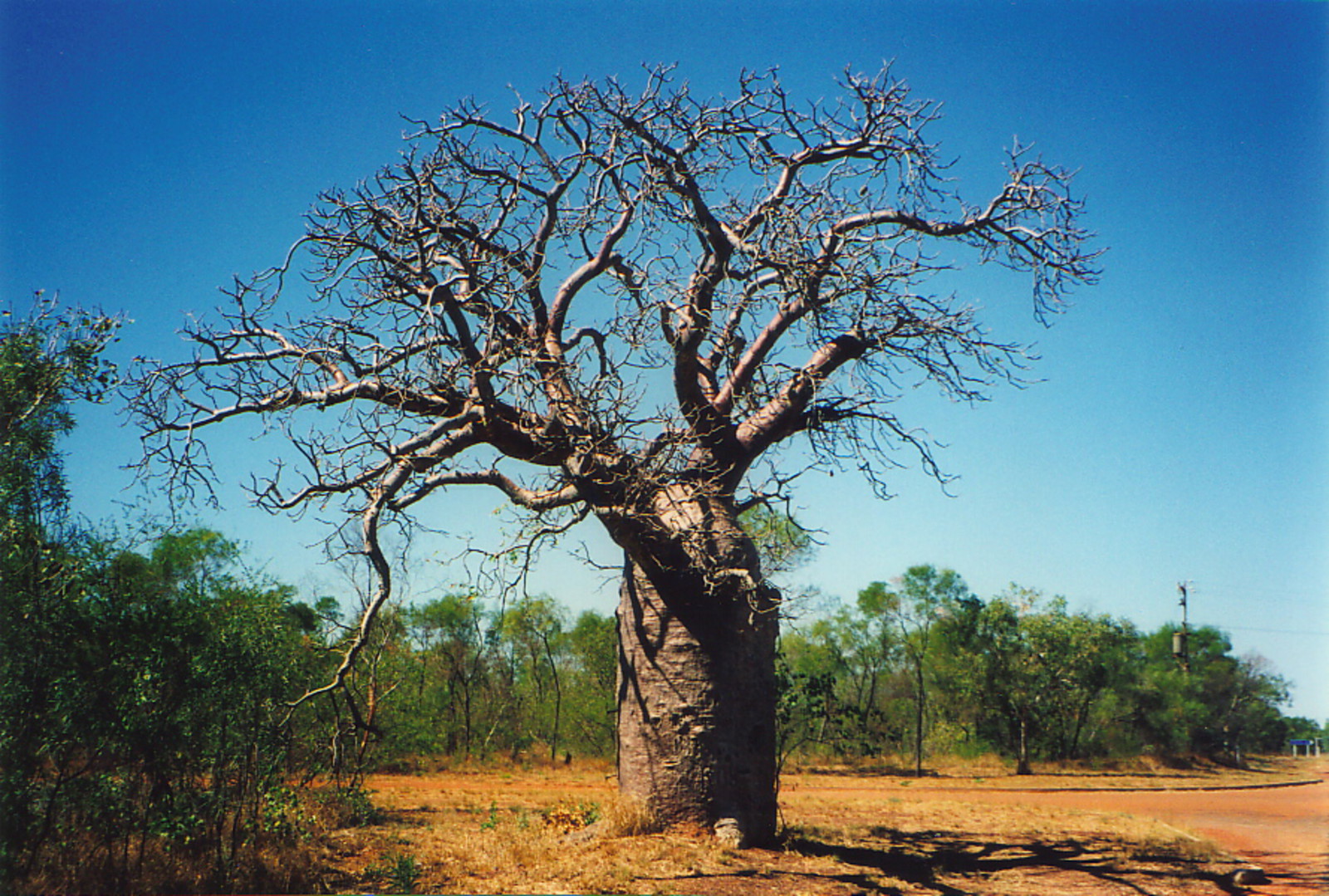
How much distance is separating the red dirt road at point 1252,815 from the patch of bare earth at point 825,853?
3.0 inches

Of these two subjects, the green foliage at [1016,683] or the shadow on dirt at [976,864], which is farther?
the green foliage at [1016,683]

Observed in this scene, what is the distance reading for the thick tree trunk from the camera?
23.2 feet

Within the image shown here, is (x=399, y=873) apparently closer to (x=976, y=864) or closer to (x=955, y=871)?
(x=955, y=871)

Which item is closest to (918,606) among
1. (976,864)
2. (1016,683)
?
(1016,683)

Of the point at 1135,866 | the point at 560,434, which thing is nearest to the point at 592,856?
the point at 560,434

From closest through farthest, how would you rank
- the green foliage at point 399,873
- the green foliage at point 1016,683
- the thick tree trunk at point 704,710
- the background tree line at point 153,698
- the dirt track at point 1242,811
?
1. the background tree line at point 153,698
2. the green foliage at point 399,873
3. the thick tree trunk at point 704,710
4. the dirt track at point 1242,811
5. the green foliage at point 1016,683

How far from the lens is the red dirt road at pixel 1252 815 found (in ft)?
24.9

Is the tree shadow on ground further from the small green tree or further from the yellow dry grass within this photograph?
the small green tree

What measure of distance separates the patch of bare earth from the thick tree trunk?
0.84ft

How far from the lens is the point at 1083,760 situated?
25797mm

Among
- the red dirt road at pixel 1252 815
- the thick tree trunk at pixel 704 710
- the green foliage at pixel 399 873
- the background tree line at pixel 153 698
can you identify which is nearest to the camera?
the background tree line at pixel 153 698

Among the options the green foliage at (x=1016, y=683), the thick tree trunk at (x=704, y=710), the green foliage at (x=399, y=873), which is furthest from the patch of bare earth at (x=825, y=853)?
the green foliage at (x=1016, y=683)

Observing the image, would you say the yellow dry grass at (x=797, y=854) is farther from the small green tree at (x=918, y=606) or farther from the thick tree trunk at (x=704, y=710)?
the small green tree at (x=918, y=606)

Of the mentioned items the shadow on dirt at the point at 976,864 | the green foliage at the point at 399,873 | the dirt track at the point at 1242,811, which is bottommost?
the dirt track at the point at 1242,811
